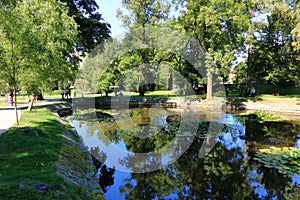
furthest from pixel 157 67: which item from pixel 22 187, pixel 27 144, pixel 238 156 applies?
pixel 22 187

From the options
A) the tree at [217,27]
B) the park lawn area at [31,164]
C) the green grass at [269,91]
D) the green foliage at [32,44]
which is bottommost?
the park lawn area at [31,164]

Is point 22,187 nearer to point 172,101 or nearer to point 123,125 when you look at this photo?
point 123,125

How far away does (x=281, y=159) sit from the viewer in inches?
379

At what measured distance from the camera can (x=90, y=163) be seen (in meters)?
8.84

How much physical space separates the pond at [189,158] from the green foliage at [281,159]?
258mm

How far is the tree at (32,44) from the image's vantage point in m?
10.1

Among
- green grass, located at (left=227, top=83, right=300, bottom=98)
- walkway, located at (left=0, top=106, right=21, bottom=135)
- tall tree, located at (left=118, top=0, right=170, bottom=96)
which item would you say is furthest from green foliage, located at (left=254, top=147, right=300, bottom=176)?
tall tree, located at (left=118, top=0, right=170, bottom=96)

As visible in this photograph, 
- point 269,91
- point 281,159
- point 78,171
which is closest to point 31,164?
point 78,171

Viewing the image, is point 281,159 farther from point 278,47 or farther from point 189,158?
point 278,47

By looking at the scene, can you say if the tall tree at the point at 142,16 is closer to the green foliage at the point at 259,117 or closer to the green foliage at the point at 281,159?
the green foliage at the point at 259,117

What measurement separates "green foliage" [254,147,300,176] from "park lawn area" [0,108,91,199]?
6.73 meters

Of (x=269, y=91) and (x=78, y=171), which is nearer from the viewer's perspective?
(x=78, y=171)

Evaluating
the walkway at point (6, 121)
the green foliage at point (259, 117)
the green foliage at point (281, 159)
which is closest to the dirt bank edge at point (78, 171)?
the walkway at point (6, 121)

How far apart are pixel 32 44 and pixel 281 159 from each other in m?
11.0
